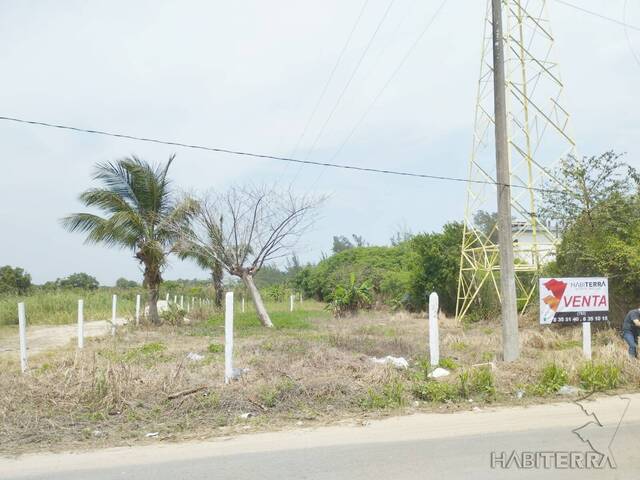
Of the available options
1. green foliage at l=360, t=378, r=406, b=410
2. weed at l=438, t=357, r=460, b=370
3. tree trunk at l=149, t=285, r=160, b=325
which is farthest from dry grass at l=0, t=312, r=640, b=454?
tree trunk at l=149, t=285, r=160, b=325

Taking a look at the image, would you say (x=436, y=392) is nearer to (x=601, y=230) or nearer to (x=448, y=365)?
(x=448, y=365)

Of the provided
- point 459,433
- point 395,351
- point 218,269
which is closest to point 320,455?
point 459,433

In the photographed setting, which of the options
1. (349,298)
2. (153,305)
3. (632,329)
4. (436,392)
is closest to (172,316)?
(153,305)

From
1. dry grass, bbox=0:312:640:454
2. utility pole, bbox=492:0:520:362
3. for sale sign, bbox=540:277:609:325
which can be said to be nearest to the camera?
dry grass, bbox=0:312:640:454

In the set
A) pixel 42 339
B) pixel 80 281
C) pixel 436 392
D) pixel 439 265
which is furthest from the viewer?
pixel 80 281

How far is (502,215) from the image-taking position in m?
11.8

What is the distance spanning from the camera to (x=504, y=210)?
11.8 meters

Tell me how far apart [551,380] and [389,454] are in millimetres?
4477

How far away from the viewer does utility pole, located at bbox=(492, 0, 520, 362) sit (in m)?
11.4

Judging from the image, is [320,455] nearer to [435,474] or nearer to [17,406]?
[435,474]

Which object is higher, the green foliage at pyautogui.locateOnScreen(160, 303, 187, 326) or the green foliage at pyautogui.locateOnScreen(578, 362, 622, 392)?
the green foliage at pyautogui.locateOnScreen(160, 303, 187, 326)

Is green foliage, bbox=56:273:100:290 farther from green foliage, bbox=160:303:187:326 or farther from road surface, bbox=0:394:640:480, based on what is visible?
road surface, bbox=0:394:640:480

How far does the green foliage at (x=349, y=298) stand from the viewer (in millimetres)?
30828

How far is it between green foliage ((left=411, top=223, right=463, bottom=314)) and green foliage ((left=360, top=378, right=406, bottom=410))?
1861 cm
